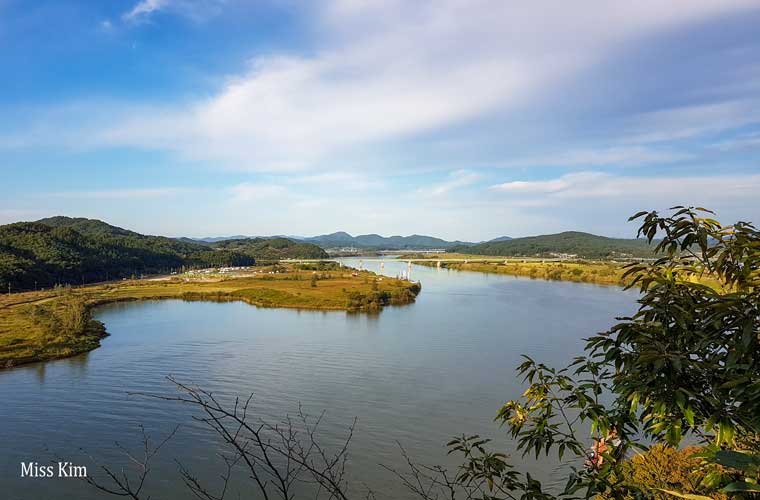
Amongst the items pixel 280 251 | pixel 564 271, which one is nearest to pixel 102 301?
pixel 564 271

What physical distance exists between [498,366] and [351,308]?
48.6 feet

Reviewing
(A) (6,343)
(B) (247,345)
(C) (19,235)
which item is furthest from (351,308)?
(C) (19,235)

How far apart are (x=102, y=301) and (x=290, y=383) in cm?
2457

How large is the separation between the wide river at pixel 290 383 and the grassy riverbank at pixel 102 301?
3.93 ft

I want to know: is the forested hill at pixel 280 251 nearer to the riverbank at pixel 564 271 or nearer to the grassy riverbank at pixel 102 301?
the riverbank at pixel 564 271

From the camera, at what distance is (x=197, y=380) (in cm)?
1293

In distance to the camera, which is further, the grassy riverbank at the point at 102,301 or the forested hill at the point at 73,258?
the forested hill at the point at 73,258

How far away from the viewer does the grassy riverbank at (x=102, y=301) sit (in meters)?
16.7

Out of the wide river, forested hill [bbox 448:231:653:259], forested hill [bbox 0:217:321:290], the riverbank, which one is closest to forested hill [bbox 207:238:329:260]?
forested hill [bbox 0:217:321:290]

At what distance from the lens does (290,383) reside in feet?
41.2

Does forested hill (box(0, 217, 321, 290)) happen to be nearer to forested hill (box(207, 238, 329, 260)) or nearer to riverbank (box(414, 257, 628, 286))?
forested hill (box(207, 238, 329, 260))

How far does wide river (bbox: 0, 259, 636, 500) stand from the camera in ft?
27.6

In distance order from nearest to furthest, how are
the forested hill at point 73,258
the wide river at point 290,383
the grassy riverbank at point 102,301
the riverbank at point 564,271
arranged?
1. the wide river at point 290,383
2. the grassy riverbank at point 102,301
3. the forested hill at point 73,258
4. the riverbank at point 564,271

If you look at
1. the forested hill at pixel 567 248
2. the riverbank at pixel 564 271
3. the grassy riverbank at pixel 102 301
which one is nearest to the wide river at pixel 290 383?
the grassy riverbank at pixel 102 301
